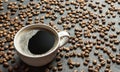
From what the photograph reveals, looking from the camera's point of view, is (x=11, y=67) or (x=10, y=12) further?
(x=10, y=12)

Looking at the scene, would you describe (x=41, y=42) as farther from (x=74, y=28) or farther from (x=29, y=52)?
(x=74, y=28)

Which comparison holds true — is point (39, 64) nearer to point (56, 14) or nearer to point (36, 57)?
point (36, 57)

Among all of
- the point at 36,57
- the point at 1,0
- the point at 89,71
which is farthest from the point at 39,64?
the point at 1,0

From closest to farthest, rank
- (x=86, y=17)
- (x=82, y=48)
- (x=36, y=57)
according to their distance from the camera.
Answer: (x=36, y=57)
(x=82, y=48)
(x=86, y=17)
